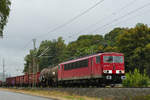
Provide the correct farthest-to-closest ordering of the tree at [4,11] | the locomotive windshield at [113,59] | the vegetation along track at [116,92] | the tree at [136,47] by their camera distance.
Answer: the tree at [136,47] < the locomotive windshield at [113,59] < the vegetation along track at [116,92] < the tree at [4,11]

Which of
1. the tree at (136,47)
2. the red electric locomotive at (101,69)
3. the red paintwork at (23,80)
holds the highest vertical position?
the tree at (136,47)

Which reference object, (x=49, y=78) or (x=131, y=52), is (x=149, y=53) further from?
(x=49, y=78)

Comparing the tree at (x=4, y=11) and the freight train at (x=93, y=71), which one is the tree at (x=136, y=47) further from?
the tree at (x=4, y=11)

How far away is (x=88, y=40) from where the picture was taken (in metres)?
106

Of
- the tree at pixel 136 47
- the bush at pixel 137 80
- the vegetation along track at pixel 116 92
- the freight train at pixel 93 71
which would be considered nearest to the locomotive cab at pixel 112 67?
the freight train at pixel 93 71

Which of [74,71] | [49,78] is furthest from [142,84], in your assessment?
[49,78]

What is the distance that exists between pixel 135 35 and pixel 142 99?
38.6 meters


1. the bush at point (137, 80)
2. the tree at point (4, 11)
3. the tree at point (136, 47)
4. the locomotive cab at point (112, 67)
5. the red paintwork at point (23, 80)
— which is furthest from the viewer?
the red paintwork at point (23, 80)

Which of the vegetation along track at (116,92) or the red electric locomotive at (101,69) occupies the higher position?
the red electric locomotive at (101,69)

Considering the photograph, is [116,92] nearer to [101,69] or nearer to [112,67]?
[101,69]

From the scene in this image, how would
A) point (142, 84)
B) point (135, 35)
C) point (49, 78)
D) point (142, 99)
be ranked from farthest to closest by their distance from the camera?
point (135, 35)
point (49, 78)
point (142, 84)
point (142, 99)

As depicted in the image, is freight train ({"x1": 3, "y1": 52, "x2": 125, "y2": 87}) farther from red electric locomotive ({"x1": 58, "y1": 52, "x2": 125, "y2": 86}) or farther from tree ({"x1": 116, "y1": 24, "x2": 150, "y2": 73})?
tree ({"x1": 116, "y1": 24, "x2": 150, "y2": 73})

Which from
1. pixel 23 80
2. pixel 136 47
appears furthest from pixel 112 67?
pixel 23 80

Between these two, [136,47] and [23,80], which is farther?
[23,80]
